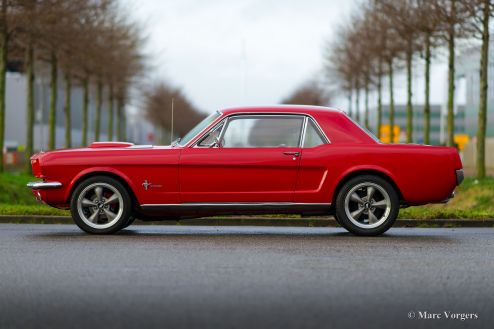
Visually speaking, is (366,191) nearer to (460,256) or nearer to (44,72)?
(460,256)

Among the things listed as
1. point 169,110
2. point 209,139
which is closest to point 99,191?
point 209,139

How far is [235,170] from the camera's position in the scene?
11.1m

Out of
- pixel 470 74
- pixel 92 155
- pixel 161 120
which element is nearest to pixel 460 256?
pixel 92 155

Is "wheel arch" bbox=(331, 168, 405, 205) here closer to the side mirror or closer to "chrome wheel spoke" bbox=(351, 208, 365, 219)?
"chrome wheel spoke" bbox=(351, 208, 365, 219)

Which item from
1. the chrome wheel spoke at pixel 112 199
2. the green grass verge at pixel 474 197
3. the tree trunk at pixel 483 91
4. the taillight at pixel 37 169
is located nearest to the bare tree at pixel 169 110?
the tree trunk at pixel 483 91

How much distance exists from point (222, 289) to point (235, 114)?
15.2 feet

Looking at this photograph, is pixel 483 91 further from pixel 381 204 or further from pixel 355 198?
pixel 355 198

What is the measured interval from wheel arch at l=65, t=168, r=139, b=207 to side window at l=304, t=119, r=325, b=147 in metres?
2.21

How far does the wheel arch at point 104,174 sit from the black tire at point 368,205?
2522 mm

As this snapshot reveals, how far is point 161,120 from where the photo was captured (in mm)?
96625

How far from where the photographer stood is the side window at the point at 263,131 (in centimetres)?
1125

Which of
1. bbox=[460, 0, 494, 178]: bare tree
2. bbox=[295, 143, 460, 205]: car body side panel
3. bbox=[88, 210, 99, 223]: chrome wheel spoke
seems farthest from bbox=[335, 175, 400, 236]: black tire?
bbox=[460, 0, 494, 178]: bare tree

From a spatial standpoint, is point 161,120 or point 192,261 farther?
point 161,120

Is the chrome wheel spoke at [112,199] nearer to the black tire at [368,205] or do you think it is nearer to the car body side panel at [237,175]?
the car body side panel at [237,175]
